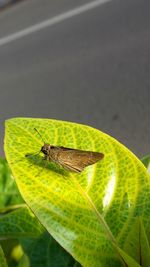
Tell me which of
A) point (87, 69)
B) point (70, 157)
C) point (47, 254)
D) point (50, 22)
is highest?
point (50, 22)

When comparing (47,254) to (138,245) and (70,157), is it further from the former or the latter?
(70,157)

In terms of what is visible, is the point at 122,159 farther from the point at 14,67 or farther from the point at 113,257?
the point at 14,67

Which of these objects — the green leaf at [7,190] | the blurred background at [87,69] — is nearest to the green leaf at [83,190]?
the green leaf at [7,190]

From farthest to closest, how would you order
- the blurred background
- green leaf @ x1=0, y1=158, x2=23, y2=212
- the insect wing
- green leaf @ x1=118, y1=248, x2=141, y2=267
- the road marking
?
the road marking < the blurred background < green leaf @ x1=0, y1=158, x2=23, y2=212 < the insect wing < green leaf @ x1=118, y1=248, x2=141, y2=267

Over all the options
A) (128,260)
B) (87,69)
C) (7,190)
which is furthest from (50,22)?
(128,260)

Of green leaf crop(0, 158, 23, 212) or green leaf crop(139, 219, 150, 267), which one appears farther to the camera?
green leaf crop(0, 158, 23, 212)

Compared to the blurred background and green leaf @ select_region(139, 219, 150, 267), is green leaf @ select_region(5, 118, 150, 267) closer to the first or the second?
green leaf @ select_region(139, 219, 150, 267)

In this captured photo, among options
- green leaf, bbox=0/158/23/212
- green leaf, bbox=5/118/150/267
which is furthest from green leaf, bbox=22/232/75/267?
green leaf, bbox=0/158/23/212
